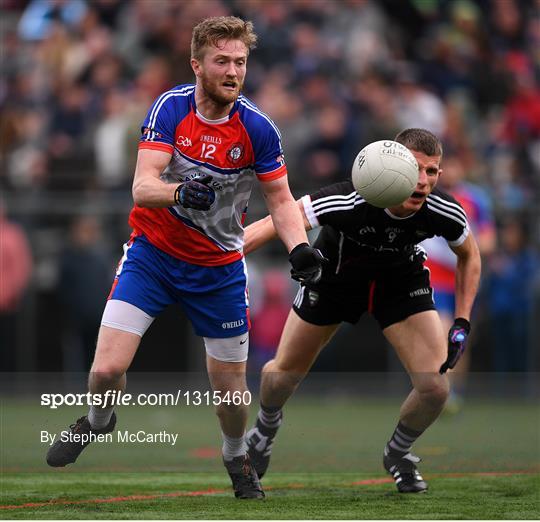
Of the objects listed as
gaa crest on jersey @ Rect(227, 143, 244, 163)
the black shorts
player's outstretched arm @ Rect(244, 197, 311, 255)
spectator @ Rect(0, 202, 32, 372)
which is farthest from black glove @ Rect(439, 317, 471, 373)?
spectator @ Rect(0, 202, 32, 372)

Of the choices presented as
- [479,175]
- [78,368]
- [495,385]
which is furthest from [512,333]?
[78,368]

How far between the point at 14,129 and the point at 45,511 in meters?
9.76

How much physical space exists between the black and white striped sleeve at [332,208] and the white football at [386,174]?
1.11 feet

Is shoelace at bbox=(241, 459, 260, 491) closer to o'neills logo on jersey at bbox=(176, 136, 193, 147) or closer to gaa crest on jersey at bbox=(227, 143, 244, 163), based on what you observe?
gaa crest on jersey at bbox=(227, 143, 244, 163)

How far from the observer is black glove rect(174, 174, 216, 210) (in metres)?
6.95

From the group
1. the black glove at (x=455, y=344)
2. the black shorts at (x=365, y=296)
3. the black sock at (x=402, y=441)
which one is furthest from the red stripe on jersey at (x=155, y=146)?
the black sock at (x=402, y=441)

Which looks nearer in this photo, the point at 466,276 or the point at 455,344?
the point at 455,344

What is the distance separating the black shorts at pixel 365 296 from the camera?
8.41m

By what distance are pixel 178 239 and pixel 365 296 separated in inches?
54.3

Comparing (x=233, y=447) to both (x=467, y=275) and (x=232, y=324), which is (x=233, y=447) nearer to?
(x=232, y=324)

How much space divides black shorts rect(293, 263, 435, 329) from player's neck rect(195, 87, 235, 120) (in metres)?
1.38

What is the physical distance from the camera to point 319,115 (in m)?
16.0

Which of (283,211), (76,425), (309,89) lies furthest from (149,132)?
(309,89)

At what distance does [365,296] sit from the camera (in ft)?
27.9
